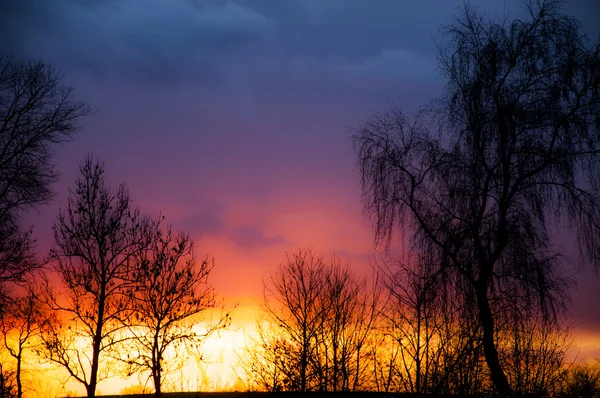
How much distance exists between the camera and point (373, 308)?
1503 cm

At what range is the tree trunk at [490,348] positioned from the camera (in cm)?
1322

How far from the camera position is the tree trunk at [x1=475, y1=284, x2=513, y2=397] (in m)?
13.2

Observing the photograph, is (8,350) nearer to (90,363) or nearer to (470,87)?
(90,363)

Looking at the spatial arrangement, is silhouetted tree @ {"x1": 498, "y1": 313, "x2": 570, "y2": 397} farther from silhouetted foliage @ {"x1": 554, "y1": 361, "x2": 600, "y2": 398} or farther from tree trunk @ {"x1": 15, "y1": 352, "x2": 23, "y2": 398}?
tree trunk @ {"x1": 15, "y1": 352, "x2": 23, "y2": 398}

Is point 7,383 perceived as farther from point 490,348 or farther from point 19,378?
point 490,348

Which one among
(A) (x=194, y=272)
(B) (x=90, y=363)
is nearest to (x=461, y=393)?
(A) (x=194, y=272)

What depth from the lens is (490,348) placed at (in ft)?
44.2

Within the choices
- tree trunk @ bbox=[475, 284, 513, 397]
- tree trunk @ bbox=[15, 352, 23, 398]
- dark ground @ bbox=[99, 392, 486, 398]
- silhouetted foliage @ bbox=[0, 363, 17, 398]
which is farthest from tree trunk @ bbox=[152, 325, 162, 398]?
tree trunk @ bbox=[475, 284, 513, 397]

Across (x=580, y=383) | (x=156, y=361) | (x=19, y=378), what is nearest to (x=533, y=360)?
(x=580, y=383)

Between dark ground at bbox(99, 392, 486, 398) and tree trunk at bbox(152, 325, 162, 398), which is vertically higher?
tree trunk at bbox(152, 325, 162, 398)

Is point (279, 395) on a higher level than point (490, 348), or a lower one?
lower

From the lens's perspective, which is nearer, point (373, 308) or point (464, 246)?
point (464, 246)

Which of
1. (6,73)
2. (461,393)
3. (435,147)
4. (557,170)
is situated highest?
(6,73)

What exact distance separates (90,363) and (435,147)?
11.7 metres
